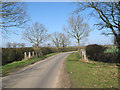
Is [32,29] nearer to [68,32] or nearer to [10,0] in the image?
[68,32]

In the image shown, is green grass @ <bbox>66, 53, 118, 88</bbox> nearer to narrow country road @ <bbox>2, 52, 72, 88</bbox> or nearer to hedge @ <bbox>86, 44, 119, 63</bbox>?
narrow country road @ <bbox>2, 52, 72, 88</bbox>

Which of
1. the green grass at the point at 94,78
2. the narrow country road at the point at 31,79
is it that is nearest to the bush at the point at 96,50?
the green grass at the point at 94,78

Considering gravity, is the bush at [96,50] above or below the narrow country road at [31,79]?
above

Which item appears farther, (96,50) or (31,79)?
(96,50)

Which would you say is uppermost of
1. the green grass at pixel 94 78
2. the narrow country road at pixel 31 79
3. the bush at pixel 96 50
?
the bush at pixel 96 50

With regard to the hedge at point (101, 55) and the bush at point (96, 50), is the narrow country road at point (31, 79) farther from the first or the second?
the bush at point (96, 50)

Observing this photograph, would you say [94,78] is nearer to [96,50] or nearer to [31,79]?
[31,79]

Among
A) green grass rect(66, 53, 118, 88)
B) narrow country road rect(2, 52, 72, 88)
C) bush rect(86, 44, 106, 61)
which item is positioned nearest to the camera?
green grass rect(66, 53, 118, 88)

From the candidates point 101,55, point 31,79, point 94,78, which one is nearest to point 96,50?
point 101,55

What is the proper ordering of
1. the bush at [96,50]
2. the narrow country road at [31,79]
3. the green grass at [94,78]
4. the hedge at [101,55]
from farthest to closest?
1. the bush at [96,50]
2. the hedge at [101,55]
3. the narrow country road at [31,79]
4. the green grass at [94,78]

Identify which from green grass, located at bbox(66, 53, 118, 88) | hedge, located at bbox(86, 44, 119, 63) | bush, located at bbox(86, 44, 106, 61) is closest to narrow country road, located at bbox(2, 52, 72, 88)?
green grass, located at bbox(66, 53, 118, 88)

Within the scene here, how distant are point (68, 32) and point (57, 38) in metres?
28.1

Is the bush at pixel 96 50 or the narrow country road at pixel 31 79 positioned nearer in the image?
the narrow country road at pixel 31 79

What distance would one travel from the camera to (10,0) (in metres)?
8.06
